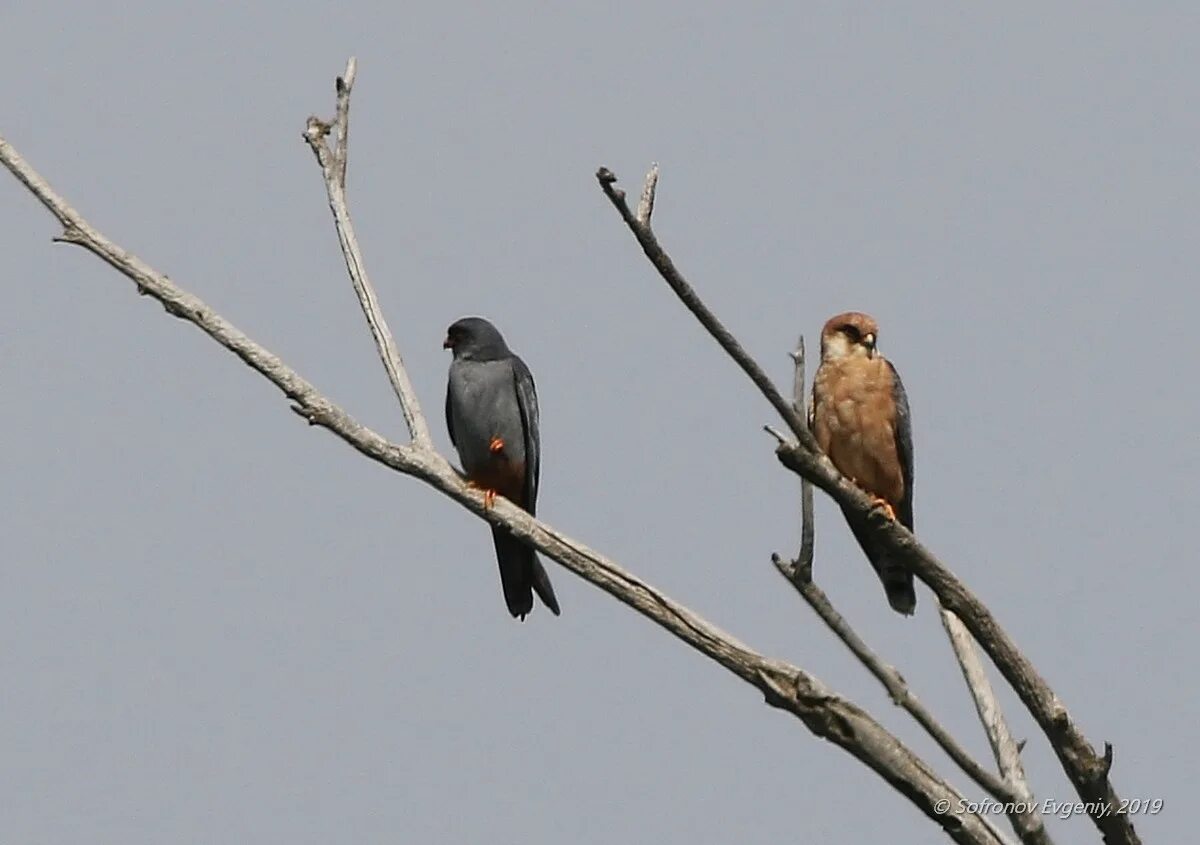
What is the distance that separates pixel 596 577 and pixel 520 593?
2.51 meters

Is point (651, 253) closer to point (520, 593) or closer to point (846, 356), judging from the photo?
point (846, 356)

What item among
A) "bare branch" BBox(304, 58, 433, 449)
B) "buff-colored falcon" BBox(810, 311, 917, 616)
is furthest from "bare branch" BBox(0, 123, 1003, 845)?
"buff-colored falcon" BBox(810, 311, 917, 616)

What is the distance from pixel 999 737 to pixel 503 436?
10.2 feet

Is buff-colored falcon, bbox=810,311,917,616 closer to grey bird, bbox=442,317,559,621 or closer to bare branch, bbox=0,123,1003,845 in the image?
grey bird, bbox=442,317,559,621

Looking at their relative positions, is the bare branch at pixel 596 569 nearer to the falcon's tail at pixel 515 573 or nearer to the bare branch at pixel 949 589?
the bare branch at pixel 949 589

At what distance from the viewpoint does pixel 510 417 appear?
8242 mm

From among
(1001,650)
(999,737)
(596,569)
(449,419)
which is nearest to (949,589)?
(1001,650)

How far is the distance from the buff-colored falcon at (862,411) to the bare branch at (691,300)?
87.7 inches

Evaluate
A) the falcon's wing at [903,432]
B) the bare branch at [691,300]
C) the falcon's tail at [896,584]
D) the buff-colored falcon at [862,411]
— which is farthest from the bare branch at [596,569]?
the falcon's wing at [903,432]

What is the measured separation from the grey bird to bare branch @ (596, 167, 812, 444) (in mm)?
2971

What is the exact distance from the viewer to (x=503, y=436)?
26.7ft

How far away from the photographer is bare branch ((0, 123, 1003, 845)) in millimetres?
5199

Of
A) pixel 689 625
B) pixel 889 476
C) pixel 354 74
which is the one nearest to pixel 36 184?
pixel 354 74

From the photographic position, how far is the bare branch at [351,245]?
20.5 ft
